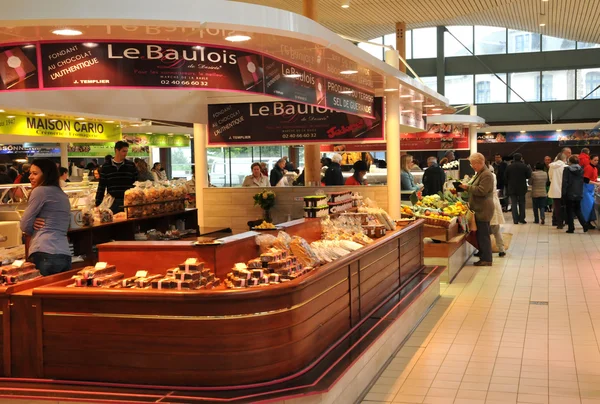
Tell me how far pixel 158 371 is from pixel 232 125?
663cm

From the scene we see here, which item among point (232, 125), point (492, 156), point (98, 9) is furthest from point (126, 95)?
point (492, 156)

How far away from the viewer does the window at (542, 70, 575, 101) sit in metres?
27.5

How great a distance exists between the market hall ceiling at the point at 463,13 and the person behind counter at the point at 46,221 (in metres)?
10.8

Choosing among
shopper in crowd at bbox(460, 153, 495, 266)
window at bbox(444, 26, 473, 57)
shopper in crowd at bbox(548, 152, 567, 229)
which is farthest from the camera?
window at bbox(444, 26, 473, 57)

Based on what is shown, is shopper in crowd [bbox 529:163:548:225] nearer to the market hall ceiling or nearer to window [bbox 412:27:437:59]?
the market hall ceiling

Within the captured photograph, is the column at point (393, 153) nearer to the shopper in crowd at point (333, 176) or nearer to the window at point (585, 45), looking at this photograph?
the shopper in crowd at point (333, 176)

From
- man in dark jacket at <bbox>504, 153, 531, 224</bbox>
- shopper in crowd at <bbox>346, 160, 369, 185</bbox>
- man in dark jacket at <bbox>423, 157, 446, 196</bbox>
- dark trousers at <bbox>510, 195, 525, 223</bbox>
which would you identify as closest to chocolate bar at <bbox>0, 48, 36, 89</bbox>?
shopper in crowd at <bbox>346, 160, 369, 185</bbox>

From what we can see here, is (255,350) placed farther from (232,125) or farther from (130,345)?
(232,125)

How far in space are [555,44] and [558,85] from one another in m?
1.68

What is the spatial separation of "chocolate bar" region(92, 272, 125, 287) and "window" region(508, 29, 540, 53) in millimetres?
26422

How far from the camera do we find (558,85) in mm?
27703

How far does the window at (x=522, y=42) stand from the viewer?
2812cm

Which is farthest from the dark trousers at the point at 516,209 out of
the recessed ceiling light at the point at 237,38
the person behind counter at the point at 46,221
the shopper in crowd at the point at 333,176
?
the person behind counter at the point at 46,221

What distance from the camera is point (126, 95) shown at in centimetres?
866
